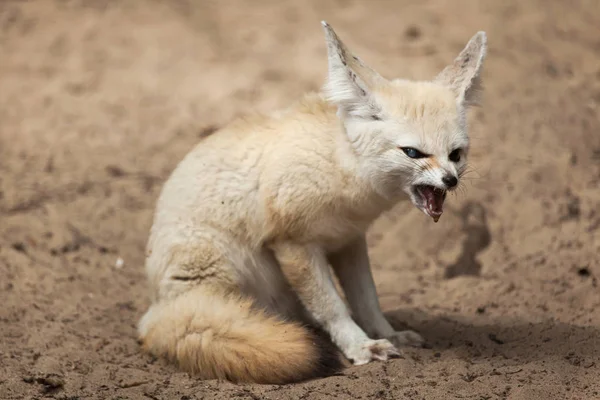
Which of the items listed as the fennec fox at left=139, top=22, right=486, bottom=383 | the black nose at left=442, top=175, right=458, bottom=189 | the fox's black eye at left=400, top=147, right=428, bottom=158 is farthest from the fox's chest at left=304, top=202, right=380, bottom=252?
the black nose at left=442, top=175, right=458, bottom=189

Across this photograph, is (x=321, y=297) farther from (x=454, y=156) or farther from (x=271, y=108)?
(x=271, y=108)

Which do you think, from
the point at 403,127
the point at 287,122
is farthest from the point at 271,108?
the point at 403,127

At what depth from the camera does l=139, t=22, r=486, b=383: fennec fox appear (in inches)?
143

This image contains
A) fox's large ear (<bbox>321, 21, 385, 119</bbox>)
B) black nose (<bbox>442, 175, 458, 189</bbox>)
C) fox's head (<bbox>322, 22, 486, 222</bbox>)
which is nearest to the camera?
black nose (<bbox>442, 175, 458, 189</bbox>)

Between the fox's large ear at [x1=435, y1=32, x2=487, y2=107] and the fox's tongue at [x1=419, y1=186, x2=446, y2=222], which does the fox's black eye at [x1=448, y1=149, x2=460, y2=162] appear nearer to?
the fox's tongue at [x1=419, y1=186, x2=446, y2=222]

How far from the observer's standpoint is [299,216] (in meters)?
3.86

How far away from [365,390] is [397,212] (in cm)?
275

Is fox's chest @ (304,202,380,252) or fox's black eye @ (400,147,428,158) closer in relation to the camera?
fox's black eye @ (400,147,428,158)

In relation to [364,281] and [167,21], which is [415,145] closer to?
[364,281]

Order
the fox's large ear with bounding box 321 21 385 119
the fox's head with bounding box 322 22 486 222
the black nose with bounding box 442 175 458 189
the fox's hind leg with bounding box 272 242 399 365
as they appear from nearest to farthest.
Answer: the black nose with bounding box 442 175 458 189
the fox's head with bounding box 322 22 486 222
the fox's large ear with bounding box 321 21 385 119
the fox's hind leg with bounding box 272 242 399 365

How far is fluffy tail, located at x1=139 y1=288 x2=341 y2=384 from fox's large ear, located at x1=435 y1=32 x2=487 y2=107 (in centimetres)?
146

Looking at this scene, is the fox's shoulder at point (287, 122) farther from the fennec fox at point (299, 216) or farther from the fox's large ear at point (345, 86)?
the fox's large ear at point (345, 86)

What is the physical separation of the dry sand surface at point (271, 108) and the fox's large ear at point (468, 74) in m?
1.38

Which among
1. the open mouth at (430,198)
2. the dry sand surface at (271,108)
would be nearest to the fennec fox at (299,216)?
the open mouth at (430,198)
